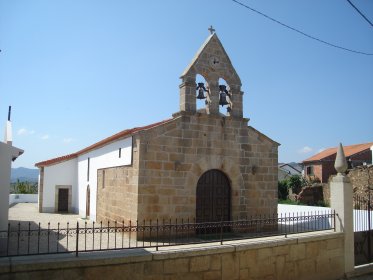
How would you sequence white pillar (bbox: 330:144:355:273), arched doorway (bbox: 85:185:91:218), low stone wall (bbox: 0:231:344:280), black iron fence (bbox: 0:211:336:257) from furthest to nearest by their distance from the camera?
1. arched doorway (bbox: 85:185:91:218)
2. white pillar (bbox: 330:144:355:273)
3. black iron fence (bbox: 0:211:336:257)
4. low stone wall (bbox: 0:231:344:280)

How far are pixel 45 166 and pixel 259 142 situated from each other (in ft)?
50.3

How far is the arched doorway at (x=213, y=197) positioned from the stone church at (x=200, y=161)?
0.03 metres

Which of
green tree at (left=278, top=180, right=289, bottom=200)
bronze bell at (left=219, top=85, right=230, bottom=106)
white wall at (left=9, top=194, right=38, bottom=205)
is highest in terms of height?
bronze bell at (left=219, top=85, right=230, bottom=106)

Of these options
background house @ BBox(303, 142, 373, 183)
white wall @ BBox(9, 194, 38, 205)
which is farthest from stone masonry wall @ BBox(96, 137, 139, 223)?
background house @ BBox(303, 142, 373, 183)

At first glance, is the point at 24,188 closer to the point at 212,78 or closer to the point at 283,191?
the point at 283,191

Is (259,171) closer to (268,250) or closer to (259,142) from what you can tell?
(259,142)

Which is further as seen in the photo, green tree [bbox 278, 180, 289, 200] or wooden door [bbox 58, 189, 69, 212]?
green tree [bbox 278, 180, 289, 200]

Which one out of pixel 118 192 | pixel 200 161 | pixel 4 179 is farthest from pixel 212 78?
pixel 4 179

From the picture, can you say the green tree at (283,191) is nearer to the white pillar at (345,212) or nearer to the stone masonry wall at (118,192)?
the stone masonry wall at (118,192)

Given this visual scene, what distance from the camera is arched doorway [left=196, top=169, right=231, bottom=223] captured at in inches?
486

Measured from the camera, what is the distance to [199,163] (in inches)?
481

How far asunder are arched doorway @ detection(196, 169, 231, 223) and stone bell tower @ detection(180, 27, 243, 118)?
7.86 ft

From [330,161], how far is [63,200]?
28852 millimetres

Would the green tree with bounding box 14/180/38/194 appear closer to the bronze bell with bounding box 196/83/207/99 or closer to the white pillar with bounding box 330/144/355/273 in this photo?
the bronze bell with bounding box 196/83/207/99
